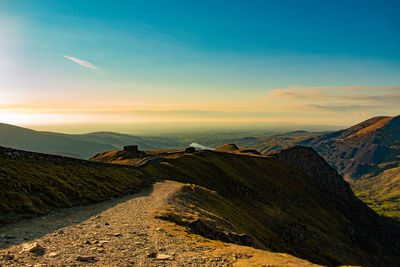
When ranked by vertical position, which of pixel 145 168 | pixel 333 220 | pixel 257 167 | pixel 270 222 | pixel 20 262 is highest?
pixel 20 262

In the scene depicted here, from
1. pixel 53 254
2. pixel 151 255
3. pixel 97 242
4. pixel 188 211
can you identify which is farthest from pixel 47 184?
pixel 151 255

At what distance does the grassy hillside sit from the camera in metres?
21.2

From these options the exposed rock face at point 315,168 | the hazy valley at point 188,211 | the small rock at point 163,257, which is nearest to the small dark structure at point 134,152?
the hazy valley at point 188,211

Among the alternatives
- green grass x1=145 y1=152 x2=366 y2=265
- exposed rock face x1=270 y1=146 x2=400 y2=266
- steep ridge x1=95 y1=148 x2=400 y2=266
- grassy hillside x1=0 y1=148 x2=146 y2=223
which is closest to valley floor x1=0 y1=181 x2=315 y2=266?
grassy hillside x1=0 y1=148 x2=146 y2=223

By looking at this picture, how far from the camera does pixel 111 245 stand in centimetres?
1612

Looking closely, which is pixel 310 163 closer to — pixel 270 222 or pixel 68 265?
pixel 270 222

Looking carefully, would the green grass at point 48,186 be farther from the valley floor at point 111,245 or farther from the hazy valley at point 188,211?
the valley floor at point 111,245

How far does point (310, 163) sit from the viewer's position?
531ft

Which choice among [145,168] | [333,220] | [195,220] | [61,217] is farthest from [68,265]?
[333,220]

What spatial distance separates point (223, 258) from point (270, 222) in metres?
49.6

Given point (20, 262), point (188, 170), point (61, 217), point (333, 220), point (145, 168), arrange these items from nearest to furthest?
point (20, 262) < point (61, 217) < point (145, 168) < point (188, 170) < point (333, 220)

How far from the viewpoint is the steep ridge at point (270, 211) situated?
3344 cm

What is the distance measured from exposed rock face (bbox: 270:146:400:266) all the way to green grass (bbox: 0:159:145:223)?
108 metres

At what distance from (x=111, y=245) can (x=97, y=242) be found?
119 cm
